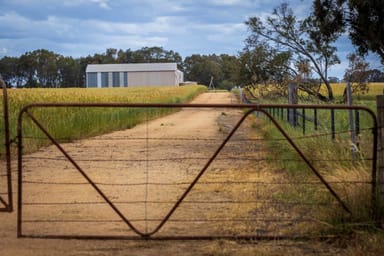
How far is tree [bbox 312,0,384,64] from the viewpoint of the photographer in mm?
30123

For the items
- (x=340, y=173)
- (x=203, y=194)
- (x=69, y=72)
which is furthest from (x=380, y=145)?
(x=69, y=72)

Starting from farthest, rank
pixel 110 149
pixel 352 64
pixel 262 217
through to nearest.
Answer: pixel 352 64
pixel 110 149
pixel 262 217

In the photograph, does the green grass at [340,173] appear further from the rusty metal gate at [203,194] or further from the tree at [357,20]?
the tree at [357,20]

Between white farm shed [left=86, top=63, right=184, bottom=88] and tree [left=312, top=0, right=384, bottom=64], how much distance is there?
74444mm

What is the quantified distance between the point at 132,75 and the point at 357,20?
267 ft

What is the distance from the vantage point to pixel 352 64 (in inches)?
1169

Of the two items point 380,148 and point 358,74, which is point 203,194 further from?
point 358,74

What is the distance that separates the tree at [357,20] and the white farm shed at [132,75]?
244 ft

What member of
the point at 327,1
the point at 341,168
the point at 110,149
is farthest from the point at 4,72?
the point at 341,168

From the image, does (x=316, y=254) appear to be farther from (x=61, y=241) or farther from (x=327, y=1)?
(x=327, y=1)

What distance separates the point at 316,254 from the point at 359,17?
2762 cm

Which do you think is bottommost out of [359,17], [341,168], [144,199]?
[144,199]

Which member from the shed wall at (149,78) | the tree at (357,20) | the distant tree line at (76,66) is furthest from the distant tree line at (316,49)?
the shed wall at (149,78)

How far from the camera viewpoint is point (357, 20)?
3184cm
